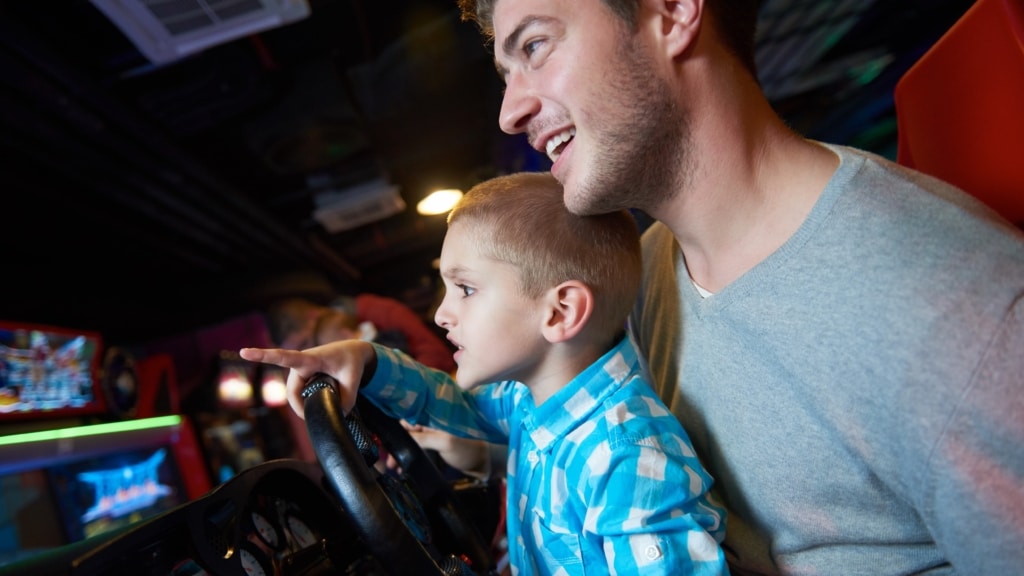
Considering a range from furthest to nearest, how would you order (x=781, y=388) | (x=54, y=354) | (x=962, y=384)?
1. (x=54, y=354)
2. (x=781, y=388)
3. (x=962, y=384)

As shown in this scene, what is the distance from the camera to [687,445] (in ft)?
3.07

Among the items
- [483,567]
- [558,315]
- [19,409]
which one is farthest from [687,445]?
[19,409]

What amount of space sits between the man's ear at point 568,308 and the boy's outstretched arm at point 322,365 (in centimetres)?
33

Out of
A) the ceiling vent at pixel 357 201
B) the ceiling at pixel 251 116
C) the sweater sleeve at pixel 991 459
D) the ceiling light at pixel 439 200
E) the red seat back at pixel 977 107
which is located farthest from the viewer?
the ceiling light at pixel 439 200

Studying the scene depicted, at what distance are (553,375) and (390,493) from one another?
37cm

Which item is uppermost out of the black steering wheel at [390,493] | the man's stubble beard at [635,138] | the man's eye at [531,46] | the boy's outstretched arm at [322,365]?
the man's eye at [531,46]

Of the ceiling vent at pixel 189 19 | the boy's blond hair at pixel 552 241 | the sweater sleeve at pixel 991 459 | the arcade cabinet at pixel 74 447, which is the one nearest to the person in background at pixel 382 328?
the arcade cabinet at pixel 74 447

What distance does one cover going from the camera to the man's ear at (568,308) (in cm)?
Result: 103

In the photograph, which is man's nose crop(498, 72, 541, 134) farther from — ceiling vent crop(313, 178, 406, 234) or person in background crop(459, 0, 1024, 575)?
ceiling vent crop(313, 178, 406, 234)

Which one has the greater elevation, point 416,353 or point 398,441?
point 416,353

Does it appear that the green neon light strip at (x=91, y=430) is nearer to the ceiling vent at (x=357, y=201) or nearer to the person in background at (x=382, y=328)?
the person in background at (x=382, y=328)

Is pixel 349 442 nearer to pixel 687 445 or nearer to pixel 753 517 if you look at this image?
pixel 687 445

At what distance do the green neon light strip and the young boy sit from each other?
2743 millimetres

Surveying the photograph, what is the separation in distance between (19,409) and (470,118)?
306 cm
